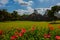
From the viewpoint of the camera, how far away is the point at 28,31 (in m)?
1.41

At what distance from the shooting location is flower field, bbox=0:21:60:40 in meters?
1.30

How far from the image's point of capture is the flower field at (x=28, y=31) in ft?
4.25

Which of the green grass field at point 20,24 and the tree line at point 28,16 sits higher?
the tree line at point 28,16

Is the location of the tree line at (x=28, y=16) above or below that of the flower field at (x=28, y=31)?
above

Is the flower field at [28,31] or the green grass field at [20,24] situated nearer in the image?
the flower field at [28,31]

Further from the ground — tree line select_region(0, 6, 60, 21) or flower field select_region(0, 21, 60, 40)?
tree line select_region(0, 6, 60, 21)

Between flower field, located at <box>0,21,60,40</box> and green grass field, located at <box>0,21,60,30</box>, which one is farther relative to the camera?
green grass field, located at <box>0,21,60,30</box>

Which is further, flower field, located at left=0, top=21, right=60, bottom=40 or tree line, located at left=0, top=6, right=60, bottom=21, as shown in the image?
tree line, located at left=0, top=6, right=60, bottom=21

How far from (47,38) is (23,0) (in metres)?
0.68

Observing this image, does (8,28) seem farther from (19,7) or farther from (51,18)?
(51,18)

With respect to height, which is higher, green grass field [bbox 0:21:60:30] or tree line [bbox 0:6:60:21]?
tree line [bbox 0:6:60:21]

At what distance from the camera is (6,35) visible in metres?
1.43

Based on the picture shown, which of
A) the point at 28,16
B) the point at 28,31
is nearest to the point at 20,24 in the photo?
the point at 28,16

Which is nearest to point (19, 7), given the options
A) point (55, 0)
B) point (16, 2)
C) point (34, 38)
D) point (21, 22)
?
point (16, 2)
